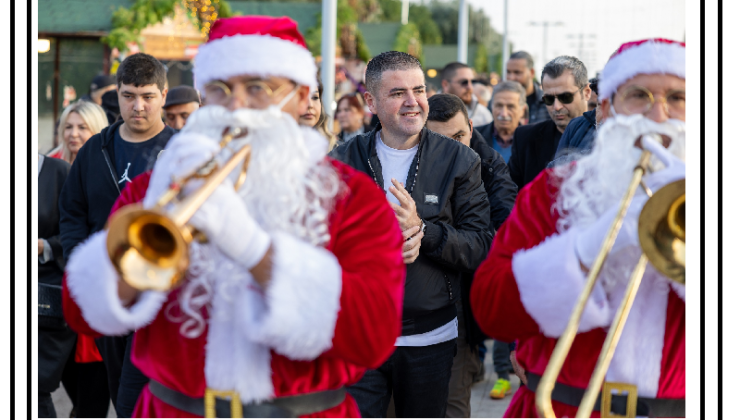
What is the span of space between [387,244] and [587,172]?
2.07 ft

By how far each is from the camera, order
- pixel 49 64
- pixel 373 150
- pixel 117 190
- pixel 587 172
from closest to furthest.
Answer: pixel 587 172 → pixel 373 150 → pixel 117 190 → pixel 49 64

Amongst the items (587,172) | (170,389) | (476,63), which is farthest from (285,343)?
(476,63)

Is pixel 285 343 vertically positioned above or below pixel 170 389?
above

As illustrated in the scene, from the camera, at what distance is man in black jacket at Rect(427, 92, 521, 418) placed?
165 inches

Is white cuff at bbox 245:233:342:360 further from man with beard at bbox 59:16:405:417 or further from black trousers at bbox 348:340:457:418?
black trousers at bbox 348:340:457:418

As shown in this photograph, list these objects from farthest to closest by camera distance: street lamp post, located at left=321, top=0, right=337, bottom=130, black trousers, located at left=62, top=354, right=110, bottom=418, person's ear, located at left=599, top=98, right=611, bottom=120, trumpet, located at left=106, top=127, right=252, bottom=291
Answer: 1. street lamp post, located at left=321, top=0, right=337, bottom=130
2. black trousers, located at left=62, top=354, right=110, bottom=418
3. person's ear, located at left=599, top=98, right=611, bottom=120
4. trumpet, located at left=106, top=127, right=252, bottom=291

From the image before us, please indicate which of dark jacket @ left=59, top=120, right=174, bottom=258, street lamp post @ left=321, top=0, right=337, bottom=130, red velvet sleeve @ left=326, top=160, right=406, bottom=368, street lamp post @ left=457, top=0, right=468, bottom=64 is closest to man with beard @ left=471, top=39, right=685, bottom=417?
red velvet sleeve @ left=326, top=160, right=406, bottom=368

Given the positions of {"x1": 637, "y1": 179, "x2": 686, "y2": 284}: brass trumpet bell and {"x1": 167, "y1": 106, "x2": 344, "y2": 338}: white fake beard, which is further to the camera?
{"x1": 167, "y1": 106, "x2": 344, "y2": 338}: white fake beard

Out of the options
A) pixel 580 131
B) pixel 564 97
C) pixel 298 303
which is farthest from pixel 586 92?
pixel 298 303

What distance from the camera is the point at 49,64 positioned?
66.9 ft

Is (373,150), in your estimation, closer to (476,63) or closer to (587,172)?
(587,172)

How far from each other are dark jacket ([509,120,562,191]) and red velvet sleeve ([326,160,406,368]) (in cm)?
334

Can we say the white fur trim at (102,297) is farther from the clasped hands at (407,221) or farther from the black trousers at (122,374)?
the black trousers at (122,374)
